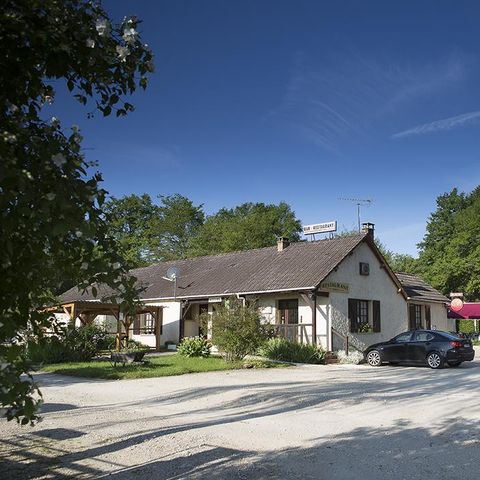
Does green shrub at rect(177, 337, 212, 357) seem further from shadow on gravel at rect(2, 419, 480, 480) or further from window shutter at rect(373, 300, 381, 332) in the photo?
shadow on gravel at rect(2, 419, 480, 480)

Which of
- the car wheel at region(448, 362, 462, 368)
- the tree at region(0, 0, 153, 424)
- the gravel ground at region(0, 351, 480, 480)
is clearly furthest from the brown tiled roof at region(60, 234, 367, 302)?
the tree at region(0, 0, 153, 424)

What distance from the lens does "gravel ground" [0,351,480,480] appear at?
19.7 feet

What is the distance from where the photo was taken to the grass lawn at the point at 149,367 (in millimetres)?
16078

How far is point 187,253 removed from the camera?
208 ft

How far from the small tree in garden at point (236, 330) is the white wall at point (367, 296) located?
5.21 metres

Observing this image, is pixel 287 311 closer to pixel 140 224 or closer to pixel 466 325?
pixel 466 325

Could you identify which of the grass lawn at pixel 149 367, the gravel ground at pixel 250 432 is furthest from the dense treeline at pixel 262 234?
the gravel ground at pixel 250 432

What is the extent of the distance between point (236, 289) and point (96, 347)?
716cm

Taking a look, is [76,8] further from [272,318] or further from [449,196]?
[449,196]

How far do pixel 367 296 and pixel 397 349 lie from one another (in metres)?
5.76

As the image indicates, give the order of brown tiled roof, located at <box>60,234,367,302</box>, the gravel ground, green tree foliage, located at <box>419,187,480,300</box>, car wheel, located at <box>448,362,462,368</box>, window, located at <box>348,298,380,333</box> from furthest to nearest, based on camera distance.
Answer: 1. green tree foliage, located at <box>419,187,480,300</box>
2. window, located at <box>348,298,380,333</box>
3. brown tiled roof, located at <box>60,234,367,302</box>
4. car wheel, located at <box>448,362,462,368</box>
5. the gravel ground

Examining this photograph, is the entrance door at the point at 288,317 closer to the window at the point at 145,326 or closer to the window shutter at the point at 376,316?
the window shutter at the point at 376,316

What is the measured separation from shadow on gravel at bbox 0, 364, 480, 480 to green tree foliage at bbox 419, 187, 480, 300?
50343mm

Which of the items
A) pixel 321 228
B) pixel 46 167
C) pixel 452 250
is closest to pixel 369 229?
pixel 321 228
